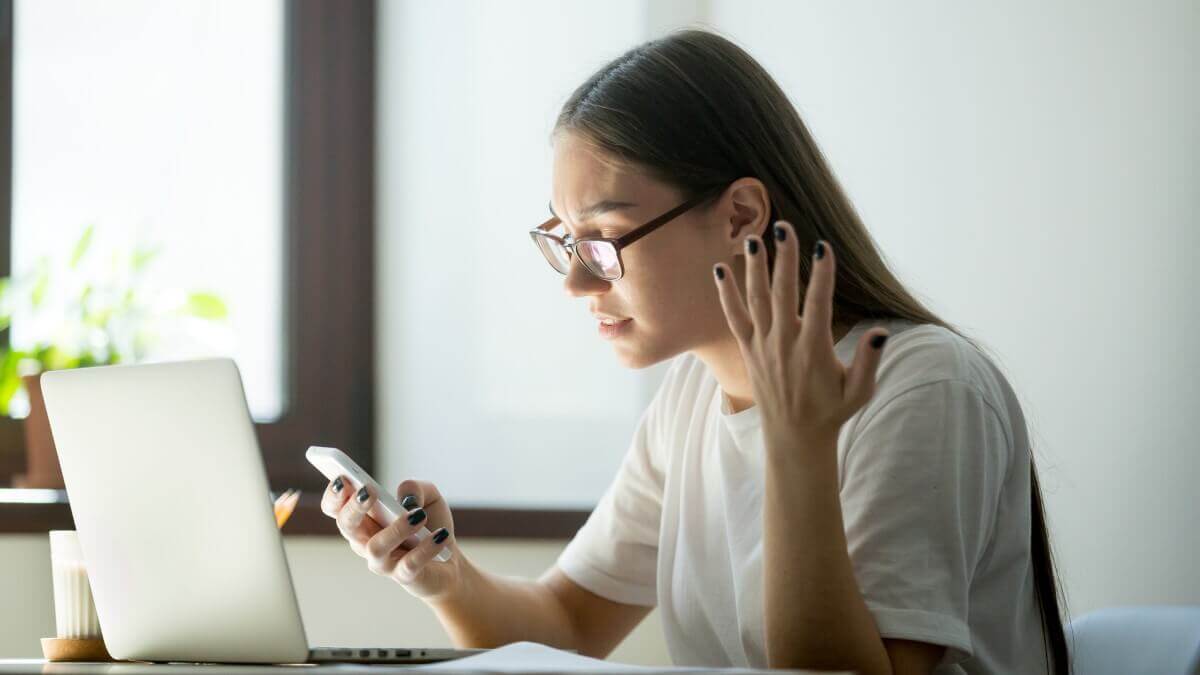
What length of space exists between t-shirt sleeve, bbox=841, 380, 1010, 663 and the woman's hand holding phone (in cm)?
43

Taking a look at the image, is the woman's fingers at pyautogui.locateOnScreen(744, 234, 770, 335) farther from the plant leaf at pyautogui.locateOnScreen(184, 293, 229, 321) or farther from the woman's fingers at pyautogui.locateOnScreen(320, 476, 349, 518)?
the plant leaf at pyautogui.locateOnScreen(184, 293, 229, 321)

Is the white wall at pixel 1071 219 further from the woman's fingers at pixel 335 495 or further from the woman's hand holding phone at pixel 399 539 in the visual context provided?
the woman's fingers at pixel 335 495

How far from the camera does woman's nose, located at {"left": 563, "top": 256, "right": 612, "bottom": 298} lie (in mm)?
1364

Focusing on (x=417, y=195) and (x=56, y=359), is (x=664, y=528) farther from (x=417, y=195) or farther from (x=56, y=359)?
(x=56, y=359)

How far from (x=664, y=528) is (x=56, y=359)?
130cm

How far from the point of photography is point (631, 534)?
63.7 inches

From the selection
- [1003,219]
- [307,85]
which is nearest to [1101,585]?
[1003,219]

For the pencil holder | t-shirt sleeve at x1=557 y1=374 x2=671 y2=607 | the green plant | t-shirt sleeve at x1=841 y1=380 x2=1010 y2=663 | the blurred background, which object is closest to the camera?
t-shirt sleeve at x1=841 y1=380 x2=1010 y2=663

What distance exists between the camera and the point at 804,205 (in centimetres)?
131

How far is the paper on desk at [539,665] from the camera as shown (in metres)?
0.84

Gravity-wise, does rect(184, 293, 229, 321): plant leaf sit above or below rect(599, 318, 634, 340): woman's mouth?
below

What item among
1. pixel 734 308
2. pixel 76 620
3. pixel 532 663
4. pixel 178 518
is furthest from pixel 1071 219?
pixel 76 620

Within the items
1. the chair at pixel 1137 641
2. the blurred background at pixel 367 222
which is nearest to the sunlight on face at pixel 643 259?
the chair at pixel 1137 641

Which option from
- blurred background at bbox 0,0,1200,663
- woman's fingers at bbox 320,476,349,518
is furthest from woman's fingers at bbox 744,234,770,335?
blurred background at bbox 0,0,1200,663
